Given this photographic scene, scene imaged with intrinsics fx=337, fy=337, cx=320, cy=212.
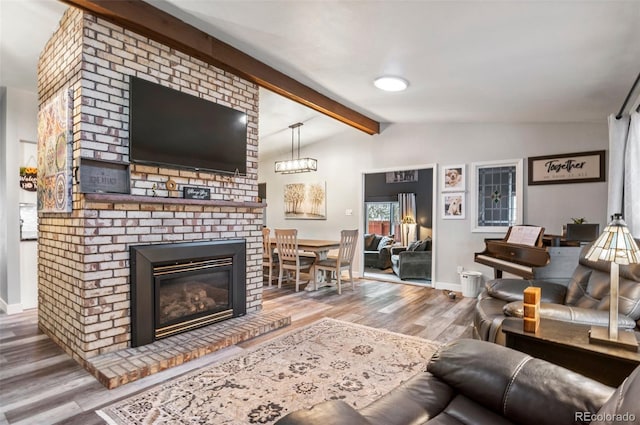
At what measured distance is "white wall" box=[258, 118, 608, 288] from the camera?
172 inches

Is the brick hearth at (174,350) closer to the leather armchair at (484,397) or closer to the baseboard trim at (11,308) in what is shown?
the leather armchair at (484,397)

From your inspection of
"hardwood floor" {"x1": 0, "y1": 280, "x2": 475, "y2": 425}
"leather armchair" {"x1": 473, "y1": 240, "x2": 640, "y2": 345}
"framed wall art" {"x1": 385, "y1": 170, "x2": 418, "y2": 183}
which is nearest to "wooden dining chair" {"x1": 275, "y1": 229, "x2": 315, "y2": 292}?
"hardwood floor" {"x1": 0, "y1": 280, "x2": 475, "y2": 425}

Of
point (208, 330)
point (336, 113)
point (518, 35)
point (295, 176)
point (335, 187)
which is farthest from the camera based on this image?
point (295, 176)

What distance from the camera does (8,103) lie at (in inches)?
153

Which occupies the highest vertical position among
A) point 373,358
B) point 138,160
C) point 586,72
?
point 586,72

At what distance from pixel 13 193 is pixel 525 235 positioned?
235 inches

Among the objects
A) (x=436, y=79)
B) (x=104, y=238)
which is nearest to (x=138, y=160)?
(x=104, y=238)

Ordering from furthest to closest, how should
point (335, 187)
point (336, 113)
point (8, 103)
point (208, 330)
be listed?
1. point (335, 187)
2. point (336, 113)
3. point (8, 103)
4. point (208, 330)

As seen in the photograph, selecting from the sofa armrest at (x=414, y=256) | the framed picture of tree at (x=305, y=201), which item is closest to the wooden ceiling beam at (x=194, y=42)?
the framed picture of tree at (x=305, y=201)

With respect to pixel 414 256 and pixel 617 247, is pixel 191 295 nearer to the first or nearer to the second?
pixel 617 247

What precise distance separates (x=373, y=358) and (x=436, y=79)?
267 centimetres

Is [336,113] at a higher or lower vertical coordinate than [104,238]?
higher

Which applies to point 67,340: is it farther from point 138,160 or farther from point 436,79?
point 436,79

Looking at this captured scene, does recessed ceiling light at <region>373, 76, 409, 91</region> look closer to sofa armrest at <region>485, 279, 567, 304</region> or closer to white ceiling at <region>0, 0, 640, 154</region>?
white ceiling at <region>0, 0, 640, 154</region>
